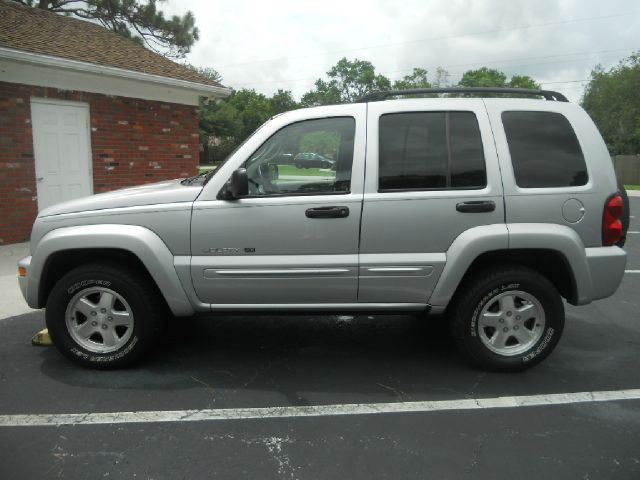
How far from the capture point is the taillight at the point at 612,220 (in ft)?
11.6

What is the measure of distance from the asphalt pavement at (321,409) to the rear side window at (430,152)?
140 cm

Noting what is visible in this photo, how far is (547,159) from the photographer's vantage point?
11.7ft

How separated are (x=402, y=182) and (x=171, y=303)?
184cm

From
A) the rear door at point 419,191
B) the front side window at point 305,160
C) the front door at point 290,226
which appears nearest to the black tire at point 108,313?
the front door at point 290,226

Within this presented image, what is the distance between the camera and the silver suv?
348 centimetres

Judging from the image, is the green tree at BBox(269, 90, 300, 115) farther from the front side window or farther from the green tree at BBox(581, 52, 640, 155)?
the front side window

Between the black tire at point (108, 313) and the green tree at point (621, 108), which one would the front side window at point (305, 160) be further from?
the green tree at point (621, 108)

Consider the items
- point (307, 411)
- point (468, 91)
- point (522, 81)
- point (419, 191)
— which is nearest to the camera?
point (307, 411)

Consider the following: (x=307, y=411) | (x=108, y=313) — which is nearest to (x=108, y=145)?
(x=108, y=313)

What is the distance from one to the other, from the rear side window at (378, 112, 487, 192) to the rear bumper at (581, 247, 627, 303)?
92 centimetres

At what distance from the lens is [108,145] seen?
32.0ft

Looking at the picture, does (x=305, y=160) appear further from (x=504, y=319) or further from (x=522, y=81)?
(x=522, y=81)

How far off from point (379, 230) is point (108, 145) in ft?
25.9

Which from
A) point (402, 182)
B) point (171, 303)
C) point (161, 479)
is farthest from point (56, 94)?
point (161, 479)
